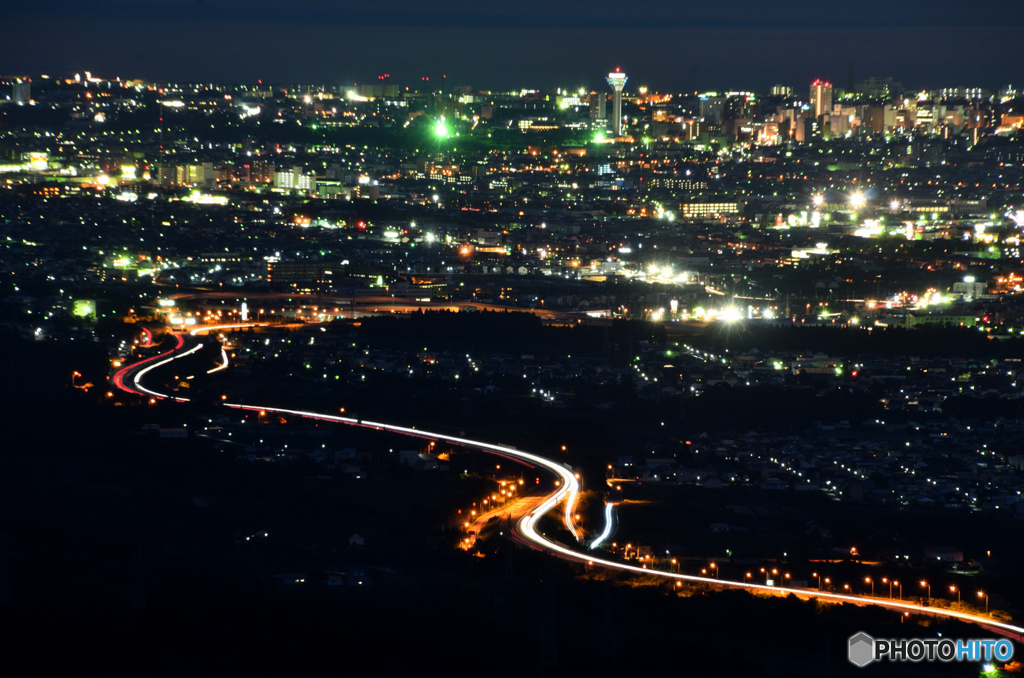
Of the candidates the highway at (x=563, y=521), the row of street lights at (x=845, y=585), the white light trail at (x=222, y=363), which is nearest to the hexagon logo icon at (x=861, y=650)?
the highway at (x=563, y=521)

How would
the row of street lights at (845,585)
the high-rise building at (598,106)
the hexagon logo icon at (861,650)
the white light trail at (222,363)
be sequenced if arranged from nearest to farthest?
the hexagon logo icon at (861,650)
the row of street lights at (845,585)
the white light trail at (222,363)
the high-rise building at (598,106)

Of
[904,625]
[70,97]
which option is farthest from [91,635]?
[70,97]

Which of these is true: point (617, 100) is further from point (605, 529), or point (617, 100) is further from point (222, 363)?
point (605, 529)

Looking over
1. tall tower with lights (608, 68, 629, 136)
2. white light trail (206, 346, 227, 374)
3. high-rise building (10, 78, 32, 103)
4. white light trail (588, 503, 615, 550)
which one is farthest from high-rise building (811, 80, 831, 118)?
white light trail (588, 503, 615, 550)

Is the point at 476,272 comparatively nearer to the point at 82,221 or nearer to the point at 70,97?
the point at 82,221

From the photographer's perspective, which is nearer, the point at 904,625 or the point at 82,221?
the point at 904,625

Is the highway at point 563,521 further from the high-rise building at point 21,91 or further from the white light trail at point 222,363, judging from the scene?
the high-rise building at point 21,91

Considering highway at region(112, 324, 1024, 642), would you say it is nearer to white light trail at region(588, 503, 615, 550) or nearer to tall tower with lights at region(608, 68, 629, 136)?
white light trail at region(588, 503, 615, 550)

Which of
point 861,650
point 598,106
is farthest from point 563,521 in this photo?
point 598,106
